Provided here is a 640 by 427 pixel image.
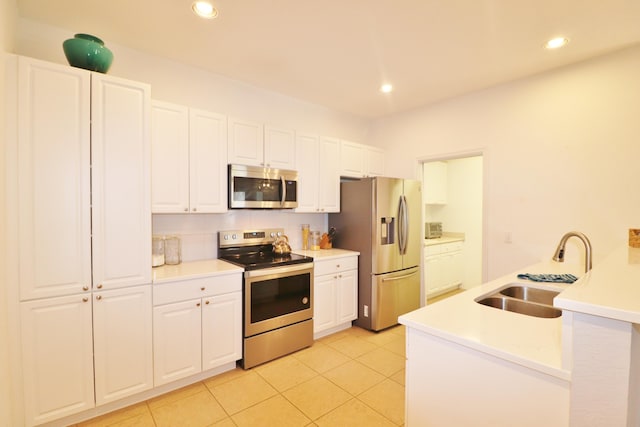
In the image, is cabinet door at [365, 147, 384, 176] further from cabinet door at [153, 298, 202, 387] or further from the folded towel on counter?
cabinet door at [153, 298, 202, 387]

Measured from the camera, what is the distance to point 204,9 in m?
2.00

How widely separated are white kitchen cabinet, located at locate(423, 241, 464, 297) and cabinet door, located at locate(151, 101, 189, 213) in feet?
10.6

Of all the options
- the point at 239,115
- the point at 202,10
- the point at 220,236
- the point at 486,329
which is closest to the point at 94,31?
the point at 202,10

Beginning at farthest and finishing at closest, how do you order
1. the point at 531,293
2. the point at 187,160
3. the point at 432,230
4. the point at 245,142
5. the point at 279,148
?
the point at 432,230, the point at 279,148, the point at 245,142, the point at 187,160, the point at 531,293

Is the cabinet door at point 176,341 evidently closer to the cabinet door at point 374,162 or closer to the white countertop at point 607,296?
the white countertop at point 607,296

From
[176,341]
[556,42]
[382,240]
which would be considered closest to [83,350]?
[176,341]

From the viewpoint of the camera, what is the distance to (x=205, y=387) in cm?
236

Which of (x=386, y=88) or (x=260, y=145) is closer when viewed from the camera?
(x=260, y=145)

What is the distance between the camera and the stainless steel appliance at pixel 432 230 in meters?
4.85

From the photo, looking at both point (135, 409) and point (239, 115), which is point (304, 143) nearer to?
point (239, 115)

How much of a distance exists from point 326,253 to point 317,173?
37.6 inches

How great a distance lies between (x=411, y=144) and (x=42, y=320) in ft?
13.4

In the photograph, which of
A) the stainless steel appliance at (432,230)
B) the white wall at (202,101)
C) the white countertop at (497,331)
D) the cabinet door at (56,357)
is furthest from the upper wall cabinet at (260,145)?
the stainless steel appliance at (432,230)

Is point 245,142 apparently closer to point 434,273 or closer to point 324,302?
point 324,302
